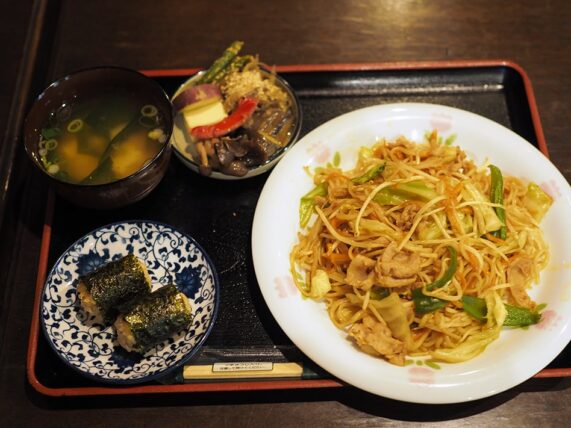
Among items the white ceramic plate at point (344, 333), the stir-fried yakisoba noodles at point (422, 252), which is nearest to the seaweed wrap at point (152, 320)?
the white ceramic plate at point (344, 333)

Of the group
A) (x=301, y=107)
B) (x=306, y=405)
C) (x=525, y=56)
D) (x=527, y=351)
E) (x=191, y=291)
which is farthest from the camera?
(x=525, y=56)

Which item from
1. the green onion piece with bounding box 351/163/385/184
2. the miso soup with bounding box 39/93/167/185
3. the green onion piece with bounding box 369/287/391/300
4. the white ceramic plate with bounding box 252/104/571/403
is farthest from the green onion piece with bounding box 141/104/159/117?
the green onion piece with bounding box 369/287/391/300

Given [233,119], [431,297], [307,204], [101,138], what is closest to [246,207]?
[307,204]

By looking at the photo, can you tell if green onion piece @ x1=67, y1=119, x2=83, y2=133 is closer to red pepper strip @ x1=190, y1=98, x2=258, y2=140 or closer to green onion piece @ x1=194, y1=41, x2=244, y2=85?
red pepper strip @ x1=190, y1=98, x2=258, y2=140

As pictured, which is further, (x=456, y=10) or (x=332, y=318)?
(x=456, y=10)

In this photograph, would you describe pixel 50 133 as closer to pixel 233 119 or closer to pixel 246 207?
pixel 233 119

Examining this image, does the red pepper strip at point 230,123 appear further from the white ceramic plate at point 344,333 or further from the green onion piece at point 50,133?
the green onion piece at point 50,133

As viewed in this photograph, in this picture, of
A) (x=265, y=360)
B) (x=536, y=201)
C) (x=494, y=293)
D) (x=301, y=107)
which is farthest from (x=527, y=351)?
(x=301, y=107)

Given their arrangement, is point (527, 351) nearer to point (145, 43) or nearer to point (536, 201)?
point (536, 201)
